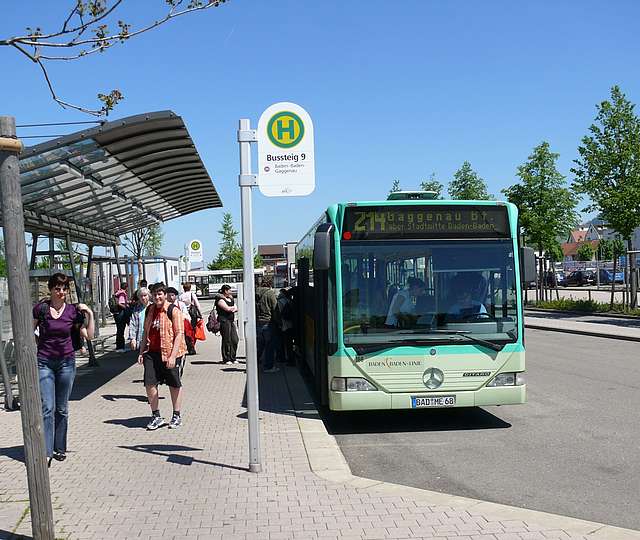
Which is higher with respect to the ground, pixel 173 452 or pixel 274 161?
pixel 274 161

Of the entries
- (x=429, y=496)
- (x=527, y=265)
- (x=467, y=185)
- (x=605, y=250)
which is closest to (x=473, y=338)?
(x=527, y=265)

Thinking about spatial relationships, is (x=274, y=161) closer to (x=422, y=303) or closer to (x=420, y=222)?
(x=420, y=222)

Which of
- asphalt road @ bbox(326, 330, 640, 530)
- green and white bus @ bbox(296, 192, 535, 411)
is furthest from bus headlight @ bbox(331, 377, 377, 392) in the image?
asphalt road @ bbox(326, 330, 640, 530)

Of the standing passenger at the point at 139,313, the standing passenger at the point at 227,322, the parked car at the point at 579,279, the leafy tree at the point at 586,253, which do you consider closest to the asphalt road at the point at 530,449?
the standing passenger at the point at 139,313

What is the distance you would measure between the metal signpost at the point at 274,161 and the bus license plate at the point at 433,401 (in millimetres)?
2621

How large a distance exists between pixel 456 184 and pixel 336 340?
40.1 m

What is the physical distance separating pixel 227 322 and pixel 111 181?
4.04 m

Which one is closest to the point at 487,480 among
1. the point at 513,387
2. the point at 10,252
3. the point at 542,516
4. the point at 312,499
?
the point at 542,516

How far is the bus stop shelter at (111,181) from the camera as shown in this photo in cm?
1020

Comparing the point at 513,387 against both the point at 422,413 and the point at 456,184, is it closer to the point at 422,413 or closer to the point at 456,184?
the point at 422,413

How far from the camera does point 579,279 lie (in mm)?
65125

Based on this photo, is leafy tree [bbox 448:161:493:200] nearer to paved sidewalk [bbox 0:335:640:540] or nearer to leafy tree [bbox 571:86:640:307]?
leafy tree [bbox 571:86:640:307]

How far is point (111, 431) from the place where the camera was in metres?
8.95

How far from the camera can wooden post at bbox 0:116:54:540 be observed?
4793 mm
